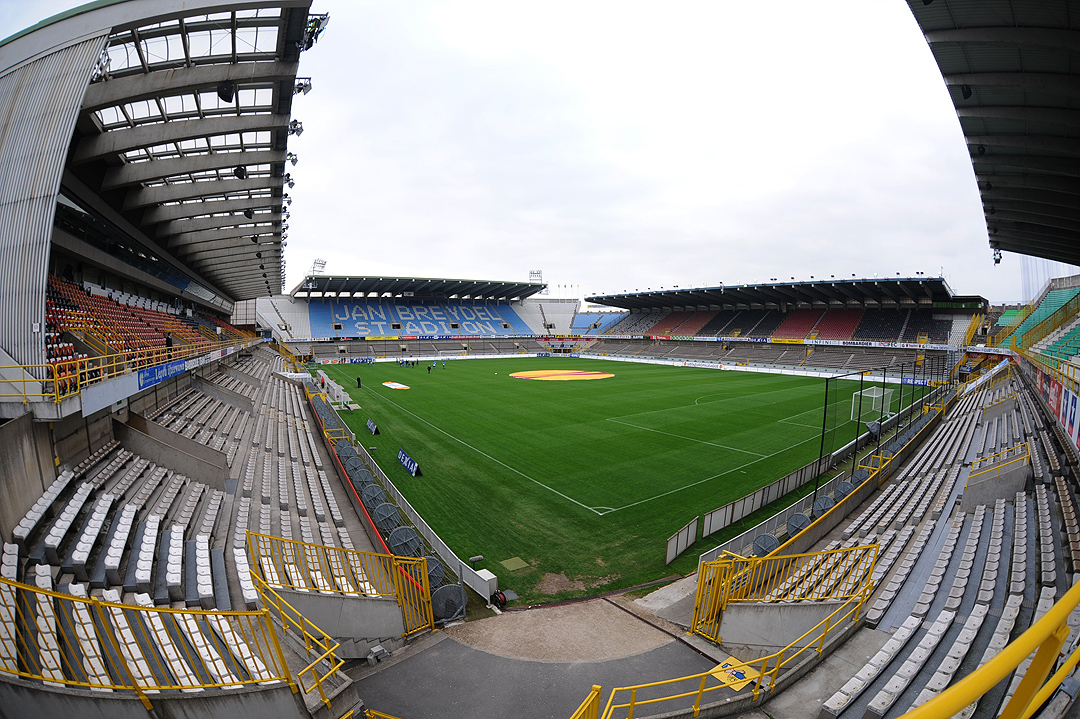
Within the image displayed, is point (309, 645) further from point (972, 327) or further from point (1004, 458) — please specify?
point (972, 327)

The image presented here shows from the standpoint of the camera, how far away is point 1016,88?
367 inches

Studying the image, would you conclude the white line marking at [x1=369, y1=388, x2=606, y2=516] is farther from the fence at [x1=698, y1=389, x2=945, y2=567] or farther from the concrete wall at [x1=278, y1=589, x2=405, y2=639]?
the concrete wall at [x1=278, y1=589, x2=405, y2=639]

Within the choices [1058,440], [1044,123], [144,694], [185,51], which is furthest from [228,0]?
[1058,440]

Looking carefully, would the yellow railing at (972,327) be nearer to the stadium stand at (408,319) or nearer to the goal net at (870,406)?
the goal net at (870,406)

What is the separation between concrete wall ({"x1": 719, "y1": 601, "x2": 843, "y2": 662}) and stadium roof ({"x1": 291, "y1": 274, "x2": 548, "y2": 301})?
66.5m

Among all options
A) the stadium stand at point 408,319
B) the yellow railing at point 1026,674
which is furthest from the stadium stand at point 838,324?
the yellow railing at point 1026,674

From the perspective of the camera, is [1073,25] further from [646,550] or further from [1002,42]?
[646,550]

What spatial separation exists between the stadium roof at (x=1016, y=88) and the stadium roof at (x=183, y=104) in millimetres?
12063

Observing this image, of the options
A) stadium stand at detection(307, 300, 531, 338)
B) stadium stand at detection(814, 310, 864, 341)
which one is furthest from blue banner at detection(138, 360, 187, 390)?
stadium stand at detection(814, 310, 864, 341)

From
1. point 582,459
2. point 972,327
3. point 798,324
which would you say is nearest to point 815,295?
point 798,324

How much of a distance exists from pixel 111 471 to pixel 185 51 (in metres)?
9.09

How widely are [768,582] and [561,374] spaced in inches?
1506

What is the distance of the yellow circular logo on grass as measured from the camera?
44.0m

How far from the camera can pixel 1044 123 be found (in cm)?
1034
